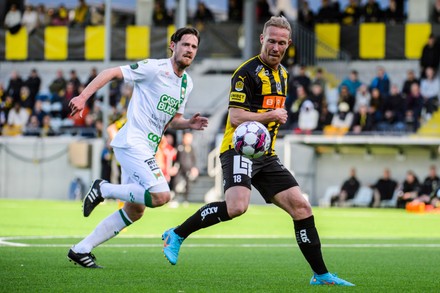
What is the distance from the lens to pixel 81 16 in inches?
1620

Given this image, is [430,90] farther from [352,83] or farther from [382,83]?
[352,83]

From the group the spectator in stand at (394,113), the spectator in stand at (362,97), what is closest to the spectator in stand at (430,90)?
the spectator in stand at (394,113)

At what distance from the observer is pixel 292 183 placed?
9.70m

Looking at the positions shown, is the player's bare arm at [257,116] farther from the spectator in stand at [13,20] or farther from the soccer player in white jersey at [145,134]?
the spectator in stand at [13,20]

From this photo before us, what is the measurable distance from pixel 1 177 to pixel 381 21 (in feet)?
47.3

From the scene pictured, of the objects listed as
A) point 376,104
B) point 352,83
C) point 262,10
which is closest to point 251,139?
point 376,104

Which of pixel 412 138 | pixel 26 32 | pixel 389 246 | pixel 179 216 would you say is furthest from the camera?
pixel 26 32

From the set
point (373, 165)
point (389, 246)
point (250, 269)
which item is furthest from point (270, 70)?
A: point (373, 165)

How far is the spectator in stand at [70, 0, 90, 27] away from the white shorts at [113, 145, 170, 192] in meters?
30.9

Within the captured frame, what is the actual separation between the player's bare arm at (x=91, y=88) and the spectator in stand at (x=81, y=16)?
103ft

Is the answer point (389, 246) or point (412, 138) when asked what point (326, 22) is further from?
point (389, 246)

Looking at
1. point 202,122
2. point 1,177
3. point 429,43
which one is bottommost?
point 1,177

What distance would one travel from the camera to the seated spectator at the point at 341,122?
32.4 metres

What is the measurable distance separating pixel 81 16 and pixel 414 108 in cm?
1523
